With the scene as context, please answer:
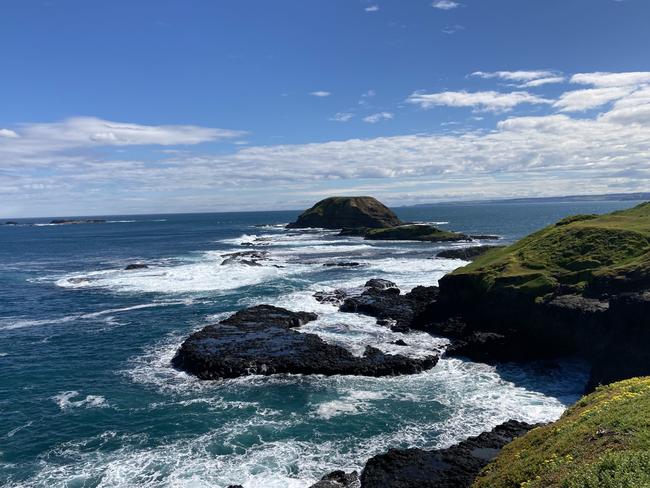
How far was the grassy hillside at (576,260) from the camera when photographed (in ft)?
140

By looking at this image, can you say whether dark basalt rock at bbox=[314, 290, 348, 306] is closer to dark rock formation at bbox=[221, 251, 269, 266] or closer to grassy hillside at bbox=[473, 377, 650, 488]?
dark rock formation at bbox=[221, 251, 269, 266]

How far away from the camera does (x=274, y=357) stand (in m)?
40.4

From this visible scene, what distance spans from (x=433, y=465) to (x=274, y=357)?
1858 cm

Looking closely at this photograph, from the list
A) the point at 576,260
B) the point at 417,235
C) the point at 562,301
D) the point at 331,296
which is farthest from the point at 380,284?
the point at 417,235

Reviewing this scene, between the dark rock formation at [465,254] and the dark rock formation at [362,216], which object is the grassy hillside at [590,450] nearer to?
the dark rock formation at [465,254]

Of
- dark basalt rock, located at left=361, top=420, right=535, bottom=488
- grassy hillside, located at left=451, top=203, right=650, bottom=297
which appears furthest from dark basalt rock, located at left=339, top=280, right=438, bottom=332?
dark basalt rock, located at left=361, top=420, right=535, bottom=488

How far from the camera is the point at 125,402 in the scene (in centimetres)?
3397

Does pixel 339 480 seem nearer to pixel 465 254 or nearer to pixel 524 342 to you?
pixel 524 342

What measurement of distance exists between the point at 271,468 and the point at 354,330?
25.3m

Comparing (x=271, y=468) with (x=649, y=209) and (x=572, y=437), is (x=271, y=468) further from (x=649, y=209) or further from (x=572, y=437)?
(x=649, y=209)

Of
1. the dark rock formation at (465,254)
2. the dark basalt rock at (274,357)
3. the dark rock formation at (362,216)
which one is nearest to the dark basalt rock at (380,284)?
the dark basalt rock at (274,357)

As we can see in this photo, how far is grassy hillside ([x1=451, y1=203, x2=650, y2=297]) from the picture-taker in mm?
42812

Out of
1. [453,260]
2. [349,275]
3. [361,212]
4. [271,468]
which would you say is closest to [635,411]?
[271,468]

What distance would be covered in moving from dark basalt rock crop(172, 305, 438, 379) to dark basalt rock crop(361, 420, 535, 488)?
480 inches
